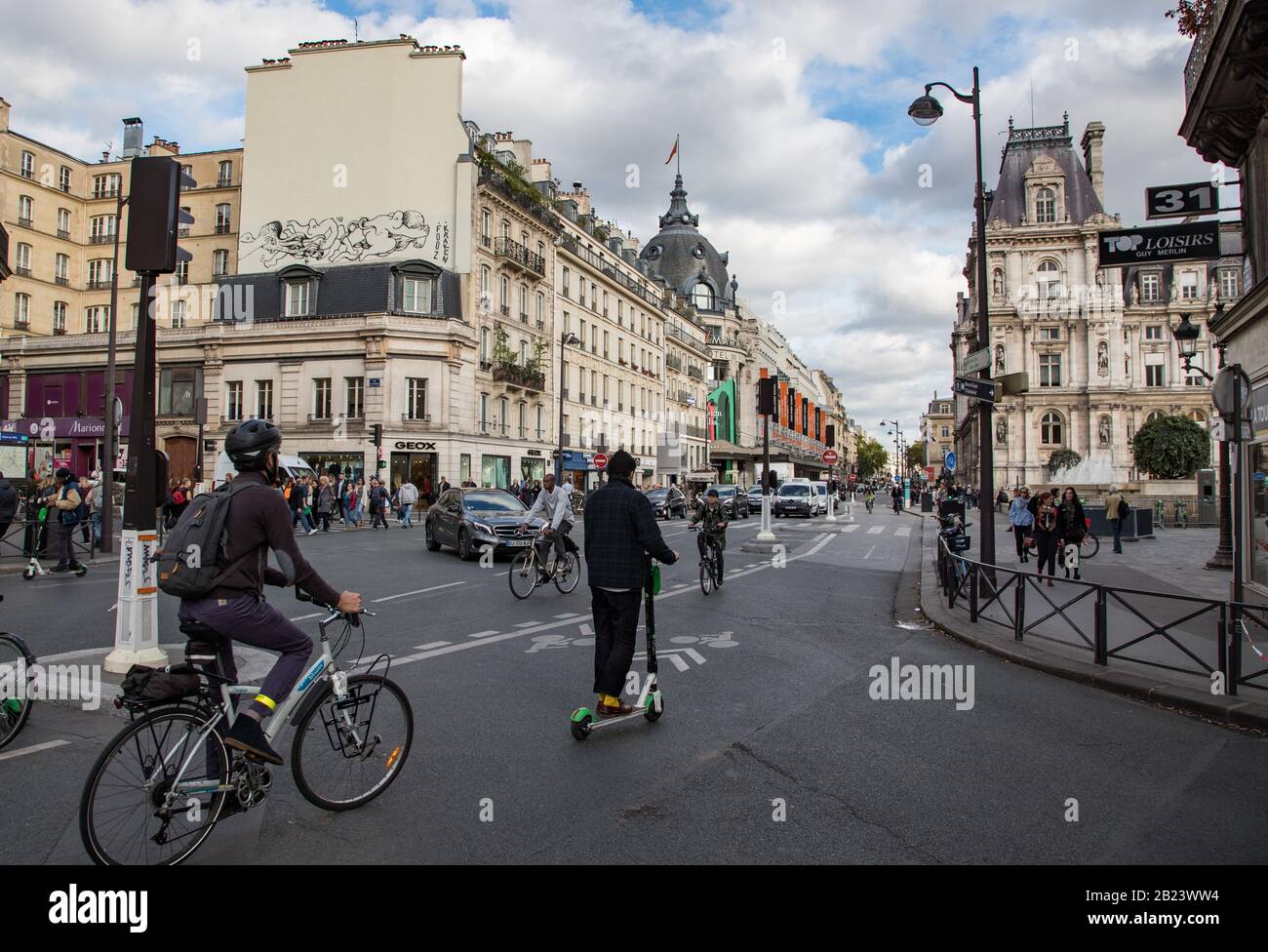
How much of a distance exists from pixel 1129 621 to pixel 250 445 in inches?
290

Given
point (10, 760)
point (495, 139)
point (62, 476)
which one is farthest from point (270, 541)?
point (495, 139)

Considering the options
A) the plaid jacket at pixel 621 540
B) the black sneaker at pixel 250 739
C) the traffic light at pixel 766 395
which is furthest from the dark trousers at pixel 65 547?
the traffic light at pixel 766 395

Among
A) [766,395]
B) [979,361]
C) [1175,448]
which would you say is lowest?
[979,361]

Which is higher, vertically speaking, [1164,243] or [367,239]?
[367,239]

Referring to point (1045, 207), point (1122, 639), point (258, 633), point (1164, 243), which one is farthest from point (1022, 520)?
point (1045, 207)

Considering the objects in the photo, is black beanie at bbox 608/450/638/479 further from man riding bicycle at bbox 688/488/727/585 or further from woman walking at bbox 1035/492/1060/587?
woman walking at bbox 1035/492/1060/587

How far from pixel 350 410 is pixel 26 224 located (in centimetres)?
2409

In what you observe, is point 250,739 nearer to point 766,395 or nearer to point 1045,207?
point 766,395

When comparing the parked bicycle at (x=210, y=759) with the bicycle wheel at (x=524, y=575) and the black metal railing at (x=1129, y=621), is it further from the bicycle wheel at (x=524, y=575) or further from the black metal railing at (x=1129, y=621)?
the bicycle wheel at (x=524, y=575)

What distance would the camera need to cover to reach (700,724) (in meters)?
5.66

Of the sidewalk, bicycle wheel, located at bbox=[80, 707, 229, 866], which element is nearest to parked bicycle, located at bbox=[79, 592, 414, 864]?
bicycle wheel, located at bbox=[80, 707, 229, 866]

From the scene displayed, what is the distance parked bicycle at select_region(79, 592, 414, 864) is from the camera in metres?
3.32

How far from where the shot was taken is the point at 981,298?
1138cm
